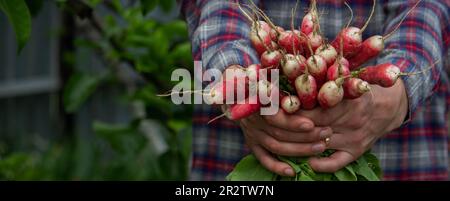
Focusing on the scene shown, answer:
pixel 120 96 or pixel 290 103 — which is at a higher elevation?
pixel 120 96

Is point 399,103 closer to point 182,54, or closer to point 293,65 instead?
point 293,65

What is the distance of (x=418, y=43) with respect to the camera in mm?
2188

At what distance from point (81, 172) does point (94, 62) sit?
2.05m

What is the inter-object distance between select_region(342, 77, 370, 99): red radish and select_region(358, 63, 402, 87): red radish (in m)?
0.04

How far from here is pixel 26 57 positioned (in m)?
7.15

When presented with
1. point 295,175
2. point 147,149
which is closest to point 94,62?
point 147,149

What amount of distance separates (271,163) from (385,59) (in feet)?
1.28

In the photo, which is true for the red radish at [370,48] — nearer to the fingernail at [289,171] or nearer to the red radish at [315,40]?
the red radish at [315,40]

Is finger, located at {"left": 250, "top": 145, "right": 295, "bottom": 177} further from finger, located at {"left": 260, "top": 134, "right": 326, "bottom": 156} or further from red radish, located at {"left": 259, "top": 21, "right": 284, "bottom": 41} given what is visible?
red radish, located at {"left": 259, "top": 21, "right": 284, "bottom": 41}

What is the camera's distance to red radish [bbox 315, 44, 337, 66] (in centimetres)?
190

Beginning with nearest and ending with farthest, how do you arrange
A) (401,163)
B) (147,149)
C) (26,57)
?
A: (401,163) < (147,149) < (26,57)

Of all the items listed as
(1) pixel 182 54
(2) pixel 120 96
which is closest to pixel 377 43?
(1) pixel 182 54

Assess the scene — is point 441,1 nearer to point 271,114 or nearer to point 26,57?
point 271,114
